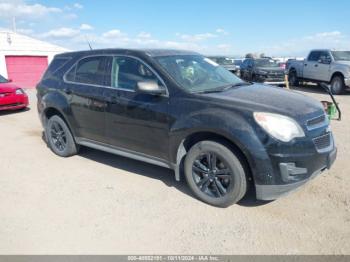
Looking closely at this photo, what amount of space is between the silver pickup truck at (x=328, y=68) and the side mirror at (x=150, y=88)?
12611 mm

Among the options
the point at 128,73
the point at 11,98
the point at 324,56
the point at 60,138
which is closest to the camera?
the point at 128,73

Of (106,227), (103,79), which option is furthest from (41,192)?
(103,79)

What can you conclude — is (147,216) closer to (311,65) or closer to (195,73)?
(195,73)

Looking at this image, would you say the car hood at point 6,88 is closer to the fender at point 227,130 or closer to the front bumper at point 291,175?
the fender at point 227,130

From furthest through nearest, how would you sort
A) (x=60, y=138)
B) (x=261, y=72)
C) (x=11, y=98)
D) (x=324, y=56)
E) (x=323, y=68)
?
(x=261, y=72) → (x=324, y=56) → (x=323, y=68) → (x=11, y=98) → (x=60, y=138)

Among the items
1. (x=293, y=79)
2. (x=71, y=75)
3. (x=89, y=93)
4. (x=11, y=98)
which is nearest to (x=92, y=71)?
(x=89, y=93)

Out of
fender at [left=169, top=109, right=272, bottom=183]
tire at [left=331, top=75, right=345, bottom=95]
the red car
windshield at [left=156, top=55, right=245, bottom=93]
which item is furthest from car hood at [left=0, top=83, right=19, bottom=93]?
tire at [left=331, top=75, right=345, bottom=95]

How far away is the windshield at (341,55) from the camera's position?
1515cm

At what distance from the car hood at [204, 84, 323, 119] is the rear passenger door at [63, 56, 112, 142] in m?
1.79

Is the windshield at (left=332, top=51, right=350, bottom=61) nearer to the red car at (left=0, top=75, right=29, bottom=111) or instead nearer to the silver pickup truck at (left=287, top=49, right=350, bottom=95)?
the silver pickup truck at (left=287, top=49, right=350, bottom=95)

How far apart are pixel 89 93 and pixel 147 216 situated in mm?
2244

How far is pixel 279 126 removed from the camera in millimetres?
3482

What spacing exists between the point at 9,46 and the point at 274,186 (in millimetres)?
21836

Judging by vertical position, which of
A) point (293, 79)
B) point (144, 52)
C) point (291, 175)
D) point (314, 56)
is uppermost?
point (144, 52)
